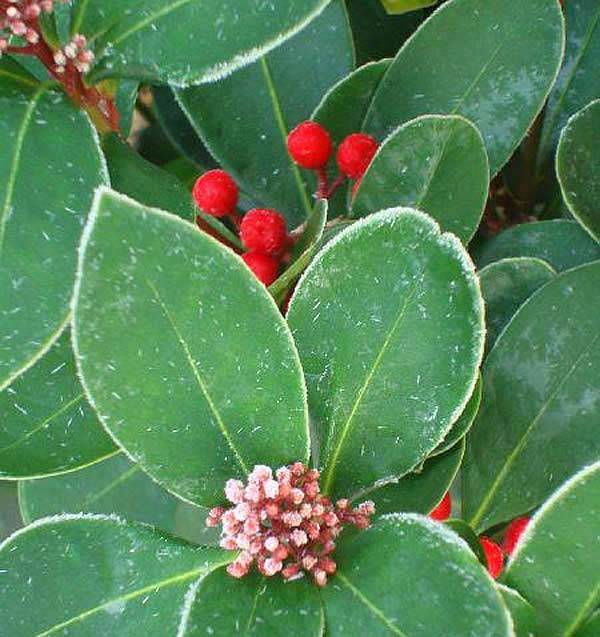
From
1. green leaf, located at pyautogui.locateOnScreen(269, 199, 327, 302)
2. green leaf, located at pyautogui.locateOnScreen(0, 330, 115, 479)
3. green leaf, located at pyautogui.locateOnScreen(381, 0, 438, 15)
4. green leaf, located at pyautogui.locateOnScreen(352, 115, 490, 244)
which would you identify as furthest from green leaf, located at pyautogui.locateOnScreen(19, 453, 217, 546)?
green leaf, located at pyautogui.locateOnScreen(381, 0, 438, 15)

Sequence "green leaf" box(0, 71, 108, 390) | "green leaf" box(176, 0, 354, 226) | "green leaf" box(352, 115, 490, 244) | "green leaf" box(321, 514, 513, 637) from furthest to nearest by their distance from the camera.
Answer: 1. "green leaf" box(176, 0, 354, 226)
2. "green leaf" box(352, 115, 490, 244)
3. "green leaf" box(0, 71, 108, 390)
4. "green leaf" box(321, 514, 513, 637)

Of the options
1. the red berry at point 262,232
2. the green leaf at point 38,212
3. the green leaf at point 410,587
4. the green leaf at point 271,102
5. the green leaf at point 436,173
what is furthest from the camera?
the green leaf at point 271,102

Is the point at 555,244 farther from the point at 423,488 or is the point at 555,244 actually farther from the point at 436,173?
the point at 423,488

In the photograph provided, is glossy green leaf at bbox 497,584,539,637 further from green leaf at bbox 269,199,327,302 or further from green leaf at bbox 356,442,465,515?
green leaf at bbox 269,199,327,302

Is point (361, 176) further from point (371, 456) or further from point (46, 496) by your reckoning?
point (46, 496)

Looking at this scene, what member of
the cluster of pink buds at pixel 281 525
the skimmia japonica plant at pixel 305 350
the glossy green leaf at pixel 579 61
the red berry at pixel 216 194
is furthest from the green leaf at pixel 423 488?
the glossy green leaf at pixel 579 61

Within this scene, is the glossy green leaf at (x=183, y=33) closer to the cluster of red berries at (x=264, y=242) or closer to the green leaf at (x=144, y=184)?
the green leaf at (x=144, y=184)

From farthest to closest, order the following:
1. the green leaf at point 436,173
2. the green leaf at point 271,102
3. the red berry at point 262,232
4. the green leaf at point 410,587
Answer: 1. the green leaf at point 271,102
2. the red berry at point 262,232
3. the green leaf at point 436,173
4. the green leaf at point 410,587
